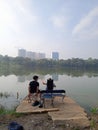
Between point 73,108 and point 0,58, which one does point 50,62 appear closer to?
point 0,58

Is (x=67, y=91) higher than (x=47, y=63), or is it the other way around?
(x=47, y=63)

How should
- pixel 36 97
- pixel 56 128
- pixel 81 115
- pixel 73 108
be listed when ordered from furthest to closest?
pixel 36 97 → pixel 73 108 → pixel 81 115 → pixel 56 128

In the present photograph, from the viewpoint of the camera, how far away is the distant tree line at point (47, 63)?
129m

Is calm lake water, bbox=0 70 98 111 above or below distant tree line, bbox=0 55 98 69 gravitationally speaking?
below

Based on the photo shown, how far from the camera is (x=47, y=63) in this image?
133 m

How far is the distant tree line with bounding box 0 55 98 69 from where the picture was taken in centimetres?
12925

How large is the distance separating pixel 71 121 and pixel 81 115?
1.07 metres

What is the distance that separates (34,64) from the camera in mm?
130250

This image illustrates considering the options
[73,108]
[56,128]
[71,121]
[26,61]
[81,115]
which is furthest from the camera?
[26,61]

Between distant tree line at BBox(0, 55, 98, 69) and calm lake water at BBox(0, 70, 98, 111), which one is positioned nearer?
calm lake water at BBox(0, 70, 98, 111)

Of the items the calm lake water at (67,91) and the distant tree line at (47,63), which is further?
the distant tree line at (47,63)

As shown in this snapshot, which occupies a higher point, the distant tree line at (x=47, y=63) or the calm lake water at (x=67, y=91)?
the distant tree line at (x=47, y=63)

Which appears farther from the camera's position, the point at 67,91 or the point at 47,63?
the point at 47,63

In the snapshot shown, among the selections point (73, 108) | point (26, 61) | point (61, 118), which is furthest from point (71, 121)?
point (26, 61)
